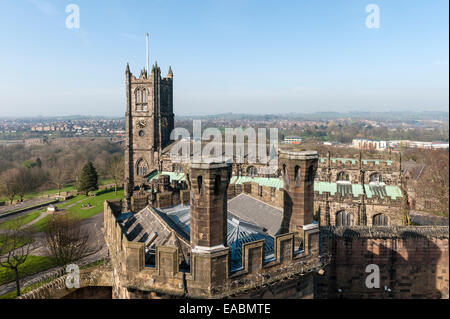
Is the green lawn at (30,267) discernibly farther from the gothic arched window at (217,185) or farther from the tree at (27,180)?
the tree at (27,180)

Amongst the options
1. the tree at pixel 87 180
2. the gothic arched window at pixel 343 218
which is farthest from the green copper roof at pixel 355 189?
the tree at pixel 87 180

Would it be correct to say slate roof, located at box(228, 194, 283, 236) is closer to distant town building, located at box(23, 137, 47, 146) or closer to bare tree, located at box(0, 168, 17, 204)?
bare tree, located at box(0, 168, 17, 204)

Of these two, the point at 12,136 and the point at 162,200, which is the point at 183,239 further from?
the point at 12,136

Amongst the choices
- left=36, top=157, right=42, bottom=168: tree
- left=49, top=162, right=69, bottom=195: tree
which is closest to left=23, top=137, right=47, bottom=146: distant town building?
left=36, top=157, right=42, bottom=168: tree

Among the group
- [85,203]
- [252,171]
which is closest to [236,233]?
[252,171]

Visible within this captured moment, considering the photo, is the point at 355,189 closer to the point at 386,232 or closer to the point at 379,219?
the point at 379,219
